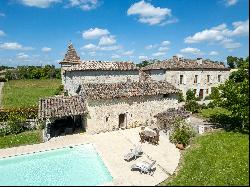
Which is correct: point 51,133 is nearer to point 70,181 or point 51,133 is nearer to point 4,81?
point 70,181

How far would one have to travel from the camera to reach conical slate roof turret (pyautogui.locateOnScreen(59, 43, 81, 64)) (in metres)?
48.7

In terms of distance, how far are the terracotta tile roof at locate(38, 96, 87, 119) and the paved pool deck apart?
237 centimetres

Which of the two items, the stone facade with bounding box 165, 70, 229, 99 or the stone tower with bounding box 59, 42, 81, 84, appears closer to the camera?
the stone facade with bounding box 165, 70, 229, 99

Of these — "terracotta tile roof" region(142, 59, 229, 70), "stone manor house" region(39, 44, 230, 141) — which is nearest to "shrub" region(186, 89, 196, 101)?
"terracotta tile roof" region(142, 59, 229, 70)

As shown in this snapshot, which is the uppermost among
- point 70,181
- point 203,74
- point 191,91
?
point 203,74

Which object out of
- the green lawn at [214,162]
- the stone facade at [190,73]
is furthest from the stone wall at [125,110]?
the stone facade at [190,73]

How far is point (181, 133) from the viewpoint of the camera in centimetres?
2241

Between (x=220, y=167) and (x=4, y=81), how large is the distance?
87126 millimetres

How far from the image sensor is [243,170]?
17.4 m

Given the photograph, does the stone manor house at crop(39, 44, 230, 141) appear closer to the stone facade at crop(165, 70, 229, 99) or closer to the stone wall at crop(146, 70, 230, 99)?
the stone wall at crop(146, 70, 230, 99)

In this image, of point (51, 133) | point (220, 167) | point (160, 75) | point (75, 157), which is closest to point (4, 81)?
point (160, 75)

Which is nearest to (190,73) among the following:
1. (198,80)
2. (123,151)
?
(198,80)

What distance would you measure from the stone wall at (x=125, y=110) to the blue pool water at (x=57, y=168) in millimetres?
Result: 3925

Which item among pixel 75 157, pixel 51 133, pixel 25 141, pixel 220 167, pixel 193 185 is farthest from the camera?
pixel 51 133
